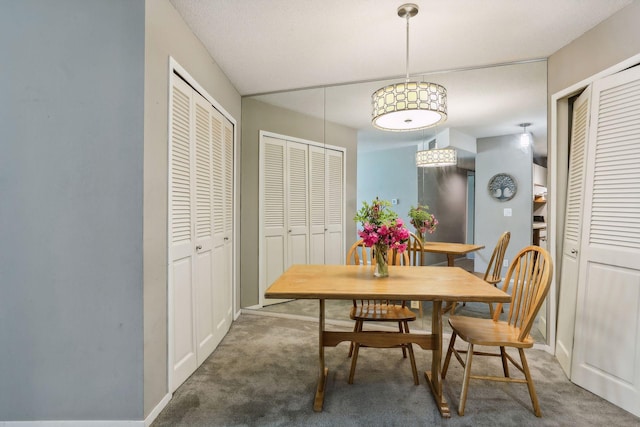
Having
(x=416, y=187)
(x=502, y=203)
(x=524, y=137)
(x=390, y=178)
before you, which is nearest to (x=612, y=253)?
(x=502, y=203)

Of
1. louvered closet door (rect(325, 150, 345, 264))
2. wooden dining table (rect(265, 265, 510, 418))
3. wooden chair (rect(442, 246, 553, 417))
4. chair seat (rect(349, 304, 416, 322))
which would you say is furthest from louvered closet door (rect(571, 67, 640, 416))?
louvered closet door (rect(325, 150, 345, 264))

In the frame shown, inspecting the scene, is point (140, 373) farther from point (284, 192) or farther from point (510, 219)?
point (510, 219)

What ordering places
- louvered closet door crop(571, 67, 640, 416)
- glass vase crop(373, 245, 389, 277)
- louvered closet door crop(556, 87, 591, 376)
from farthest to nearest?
1. louvered closet door crop(556, 87, 591, 376)
2. glass vase crop(373, 245, 389, 277)
3. louvered closet door crop(571, 67, 640, 416)

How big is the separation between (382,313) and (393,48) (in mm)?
2069

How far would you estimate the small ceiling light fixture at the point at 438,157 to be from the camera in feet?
9.42

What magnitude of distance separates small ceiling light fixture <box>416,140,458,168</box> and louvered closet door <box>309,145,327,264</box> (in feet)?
3.51

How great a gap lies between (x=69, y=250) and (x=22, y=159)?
1.77 ft

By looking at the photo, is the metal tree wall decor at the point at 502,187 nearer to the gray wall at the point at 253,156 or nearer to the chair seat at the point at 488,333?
the chair seat at the point at 488,333

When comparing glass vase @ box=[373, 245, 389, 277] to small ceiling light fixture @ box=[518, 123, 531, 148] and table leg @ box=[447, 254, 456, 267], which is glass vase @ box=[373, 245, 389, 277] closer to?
table leg @ box=[447, 254, 456, 267]

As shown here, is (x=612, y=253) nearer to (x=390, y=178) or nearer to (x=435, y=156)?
(x=435, y=156)

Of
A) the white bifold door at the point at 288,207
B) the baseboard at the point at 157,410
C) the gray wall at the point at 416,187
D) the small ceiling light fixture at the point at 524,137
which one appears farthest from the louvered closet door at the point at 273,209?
the small ceiling light fixture at the point at 524,137

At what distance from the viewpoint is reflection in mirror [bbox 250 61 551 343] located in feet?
8.99

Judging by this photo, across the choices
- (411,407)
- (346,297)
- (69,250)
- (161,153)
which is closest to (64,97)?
(161,153)

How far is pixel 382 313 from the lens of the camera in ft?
7.18
